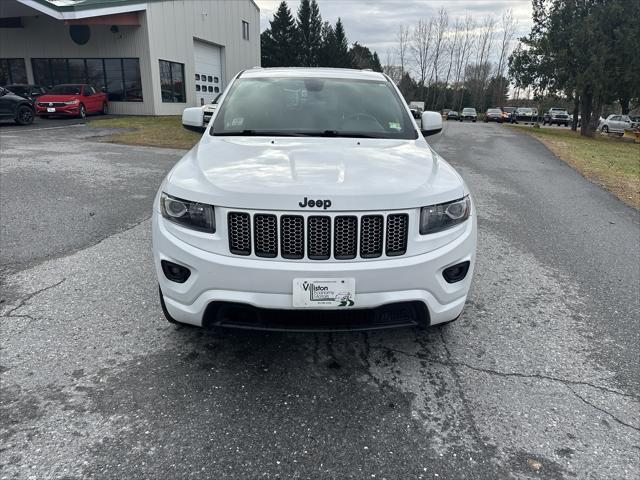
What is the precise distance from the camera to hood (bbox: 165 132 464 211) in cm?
253

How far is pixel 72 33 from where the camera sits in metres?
24.0

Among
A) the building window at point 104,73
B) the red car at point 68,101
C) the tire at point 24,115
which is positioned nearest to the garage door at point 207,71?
the building window at point 104,73

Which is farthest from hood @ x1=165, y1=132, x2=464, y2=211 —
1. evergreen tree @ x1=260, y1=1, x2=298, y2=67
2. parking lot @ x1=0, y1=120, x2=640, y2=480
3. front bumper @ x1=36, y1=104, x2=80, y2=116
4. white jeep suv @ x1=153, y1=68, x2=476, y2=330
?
evergreen tree @ x1=260, y1=1, x2=298, y2=67

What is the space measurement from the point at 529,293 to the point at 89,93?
23.0m

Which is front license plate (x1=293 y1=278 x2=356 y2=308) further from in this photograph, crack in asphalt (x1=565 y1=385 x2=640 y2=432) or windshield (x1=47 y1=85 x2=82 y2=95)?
windshield (x1=47 y1=85 x2=82 y2=95)

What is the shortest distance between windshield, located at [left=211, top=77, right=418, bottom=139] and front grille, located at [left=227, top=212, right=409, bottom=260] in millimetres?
1354

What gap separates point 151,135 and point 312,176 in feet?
47.6

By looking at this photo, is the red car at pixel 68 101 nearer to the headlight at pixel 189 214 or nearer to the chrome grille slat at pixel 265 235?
the headlight at pixel 189 214

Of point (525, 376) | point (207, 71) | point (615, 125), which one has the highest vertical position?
point (207, 71)

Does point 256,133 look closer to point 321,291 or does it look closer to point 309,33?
point 321,291

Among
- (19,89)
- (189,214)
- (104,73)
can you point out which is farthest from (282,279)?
(104,73)

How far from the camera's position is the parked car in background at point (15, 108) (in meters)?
16.5

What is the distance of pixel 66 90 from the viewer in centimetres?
2116

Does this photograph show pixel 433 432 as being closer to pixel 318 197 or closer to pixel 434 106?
pixel 318 197
